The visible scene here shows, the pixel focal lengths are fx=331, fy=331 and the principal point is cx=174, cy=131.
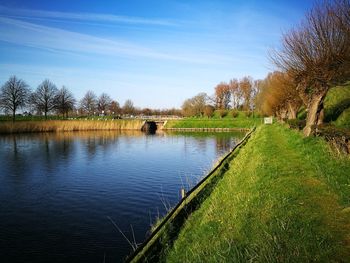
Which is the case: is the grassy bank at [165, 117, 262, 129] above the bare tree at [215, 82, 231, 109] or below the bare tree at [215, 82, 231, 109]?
below

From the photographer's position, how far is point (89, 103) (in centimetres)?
12338

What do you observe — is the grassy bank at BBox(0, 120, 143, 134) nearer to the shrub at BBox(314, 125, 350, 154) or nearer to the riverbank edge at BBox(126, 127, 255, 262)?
the riverbank edge at BBox(126, 127, 255, 262)

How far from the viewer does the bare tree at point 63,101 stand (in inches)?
3590

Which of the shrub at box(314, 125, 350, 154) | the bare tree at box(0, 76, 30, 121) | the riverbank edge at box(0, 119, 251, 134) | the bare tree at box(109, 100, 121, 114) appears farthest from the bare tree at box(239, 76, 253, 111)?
the shrub at box(314, 125, 350, 154)

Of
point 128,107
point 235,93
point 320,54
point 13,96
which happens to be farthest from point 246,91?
point 320,54

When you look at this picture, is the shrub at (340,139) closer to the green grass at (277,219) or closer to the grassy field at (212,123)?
the green grass at (277,219)

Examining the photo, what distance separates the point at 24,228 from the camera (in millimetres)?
14281

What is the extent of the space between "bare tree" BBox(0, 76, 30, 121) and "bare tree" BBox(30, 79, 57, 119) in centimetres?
637

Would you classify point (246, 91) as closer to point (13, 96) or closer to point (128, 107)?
point (128, 107)

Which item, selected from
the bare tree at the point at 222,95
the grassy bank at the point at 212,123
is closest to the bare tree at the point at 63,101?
the grassy bank at the point at 212,123

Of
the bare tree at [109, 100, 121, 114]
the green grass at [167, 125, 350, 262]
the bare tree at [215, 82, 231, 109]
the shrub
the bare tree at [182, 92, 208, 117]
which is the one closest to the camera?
the green grass at [167, 125, 350, 262]

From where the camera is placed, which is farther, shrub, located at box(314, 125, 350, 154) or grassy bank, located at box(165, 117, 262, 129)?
grassy bank, located at box(165, 117, 262, 129)

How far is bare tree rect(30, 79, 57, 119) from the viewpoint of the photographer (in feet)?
285

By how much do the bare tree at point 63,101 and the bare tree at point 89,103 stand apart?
22532 millimetres
